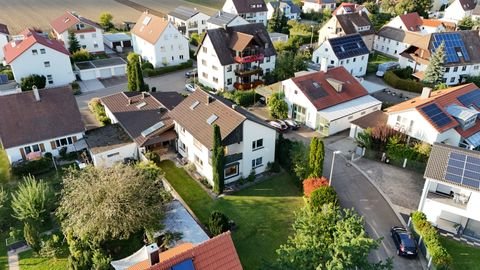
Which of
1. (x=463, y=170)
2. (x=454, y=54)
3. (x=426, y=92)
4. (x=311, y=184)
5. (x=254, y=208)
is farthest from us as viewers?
(x=454, y=54)

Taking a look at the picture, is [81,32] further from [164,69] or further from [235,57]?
[235,57]

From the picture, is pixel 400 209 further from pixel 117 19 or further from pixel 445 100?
pixel 117 19

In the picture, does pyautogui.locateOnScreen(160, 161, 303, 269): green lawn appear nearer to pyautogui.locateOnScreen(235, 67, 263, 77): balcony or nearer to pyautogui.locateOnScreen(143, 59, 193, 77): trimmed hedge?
pyautogui.locateOnScreen(235, 67, 263, 77): balcony

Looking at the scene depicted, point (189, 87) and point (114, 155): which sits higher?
point (189, 87)

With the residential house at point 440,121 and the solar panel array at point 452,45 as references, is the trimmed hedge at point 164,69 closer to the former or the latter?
the residential house at point 440,121

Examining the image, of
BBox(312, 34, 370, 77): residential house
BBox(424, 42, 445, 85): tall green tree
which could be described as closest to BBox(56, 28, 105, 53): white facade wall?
BBox(312, 34, 370, 77): residential house

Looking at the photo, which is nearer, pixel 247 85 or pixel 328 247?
pixel 328 247

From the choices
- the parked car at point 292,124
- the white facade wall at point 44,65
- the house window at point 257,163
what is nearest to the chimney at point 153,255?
the house window at point 257,163

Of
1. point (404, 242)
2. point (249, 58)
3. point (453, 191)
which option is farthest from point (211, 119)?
point (249, 58)

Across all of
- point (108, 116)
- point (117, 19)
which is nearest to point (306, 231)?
point (108, 116)
